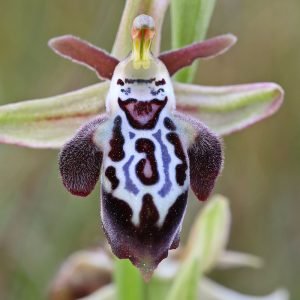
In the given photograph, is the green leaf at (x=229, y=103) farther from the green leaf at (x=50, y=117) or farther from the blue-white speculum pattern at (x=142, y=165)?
the green leaf at (x=50, y=117)

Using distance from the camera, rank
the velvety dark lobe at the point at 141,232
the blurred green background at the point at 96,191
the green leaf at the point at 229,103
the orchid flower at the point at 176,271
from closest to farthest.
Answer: the velvety dark lobe at the point at 141,232 → the green leaf at the point at 229,103 → the orchid flower at the point at 176,271 → the blurred green background at the point at 96,191

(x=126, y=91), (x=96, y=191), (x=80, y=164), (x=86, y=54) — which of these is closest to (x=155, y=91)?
(x=126, y=91)

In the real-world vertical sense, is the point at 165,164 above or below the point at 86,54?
below

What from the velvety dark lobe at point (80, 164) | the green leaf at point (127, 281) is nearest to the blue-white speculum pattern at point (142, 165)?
the velvety dark lobe at point (80, 164)

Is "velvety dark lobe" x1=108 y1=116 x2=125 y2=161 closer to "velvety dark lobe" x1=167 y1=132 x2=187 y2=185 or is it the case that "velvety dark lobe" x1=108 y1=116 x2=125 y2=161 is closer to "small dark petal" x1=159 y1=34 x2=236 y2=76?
"velvety dark lobe" x1=167 y1=132 x2=187 y2=185

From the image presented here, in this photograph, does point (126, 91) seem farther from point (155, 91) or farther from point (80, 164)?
point (80, 164)

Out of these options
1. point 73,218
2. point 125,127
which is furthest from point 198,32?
point 73,218

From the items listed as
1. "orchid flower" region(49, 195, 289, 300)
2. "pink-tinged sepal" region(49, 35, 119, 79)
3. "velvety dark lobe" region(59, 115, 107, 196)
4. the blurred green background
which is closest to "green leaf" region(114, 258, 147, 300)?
"orchid flower" region(49, 195, 289, 300)
